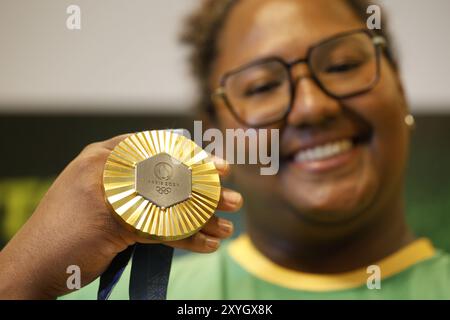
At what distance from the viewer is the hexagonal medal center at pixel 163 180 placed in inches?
18.7

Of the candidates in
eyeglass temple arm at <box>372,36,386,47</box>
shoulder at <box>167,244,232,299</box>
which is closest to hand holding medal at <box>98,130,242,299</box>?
shoulder at <box>167,244,232,299</box>

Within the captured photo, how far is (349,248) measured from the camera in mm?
702

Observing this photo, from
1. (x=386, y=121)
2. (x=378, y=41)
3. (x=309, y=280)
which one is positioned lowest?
(x=309, y=280)

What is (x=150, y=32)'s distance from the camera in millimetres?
763

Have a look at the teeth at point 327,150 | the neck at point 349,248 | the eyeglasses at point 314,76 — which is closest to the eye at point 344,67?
the eyeglasses at point 314,76

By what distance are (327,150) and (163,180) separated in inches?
11.3

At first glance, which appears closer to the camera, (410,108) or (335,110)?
(335,110)

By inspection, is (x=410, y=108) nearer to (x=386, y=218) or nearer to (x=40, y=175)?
(x=386, y=218)

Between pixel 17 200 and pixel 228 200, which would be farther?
pixel 17 200

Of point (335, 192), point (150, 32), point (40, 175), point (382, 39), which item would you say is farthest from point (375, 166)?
point (40, 175)

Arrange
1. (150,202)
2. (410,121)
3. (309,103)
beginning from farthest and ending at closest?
(410,121)
(309,103)
(150,202)

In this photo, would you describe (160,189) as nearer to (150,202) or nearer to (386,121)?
(150,202)

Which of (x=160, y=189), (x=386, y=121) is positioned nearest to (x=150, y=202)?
(x=160, y=189)
